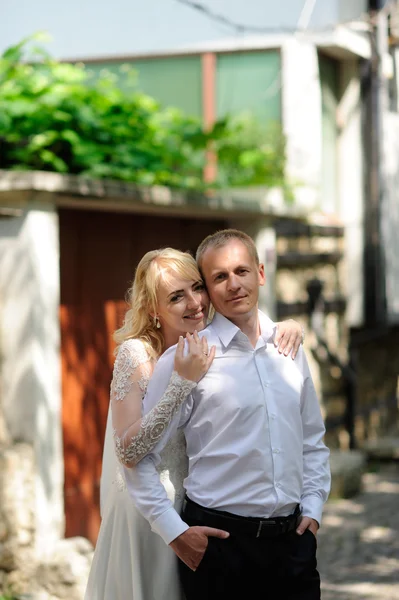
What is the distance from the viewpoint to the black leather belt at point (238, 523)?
2.82m

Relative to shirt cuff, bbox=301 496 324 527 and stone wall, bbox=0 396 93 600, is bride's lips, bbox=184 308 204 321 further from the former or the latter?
stone wall, bbox=0 396 93 600

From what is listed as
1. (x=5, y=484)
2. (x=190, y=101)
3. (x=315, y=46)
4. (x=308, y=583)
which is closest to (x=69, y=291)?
(x=5, y=484)

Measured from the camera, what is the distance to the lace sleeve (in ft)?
9.02

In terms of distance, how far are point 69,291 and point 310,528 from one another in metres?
3.54

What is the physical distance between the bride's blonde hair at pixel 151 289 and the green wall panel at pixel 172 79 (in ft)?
23.6

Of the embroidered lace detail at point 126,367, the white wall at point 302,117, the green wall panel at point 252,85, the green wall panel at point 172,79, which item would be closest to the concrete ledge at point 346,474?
the white wall at point 302,117

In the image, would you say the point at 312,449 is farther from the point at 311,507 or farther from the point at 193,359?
the point at 193,359

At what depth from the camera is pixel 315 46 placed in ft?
33.9

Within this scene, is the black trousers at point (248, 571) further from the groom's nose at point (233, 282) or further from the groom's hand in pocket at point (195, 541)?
the groom's nose at point (233, 282)

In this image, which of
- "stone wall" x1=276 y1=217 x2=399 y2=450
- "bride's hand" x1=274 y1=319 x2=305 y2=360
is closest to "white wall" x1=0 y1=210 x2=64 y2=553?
"bride's hand" x1=274 y1=319 x2=305 y2=360

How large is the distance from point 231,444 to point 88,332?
3626 millimetres

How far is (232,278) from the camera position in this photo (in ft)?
9.56

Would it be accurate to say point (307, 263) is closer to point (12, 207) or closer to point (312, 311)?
point (312, 311)

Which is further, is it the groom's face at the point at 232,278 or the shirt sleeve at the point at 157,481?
the groom's face at the point at 232,278
